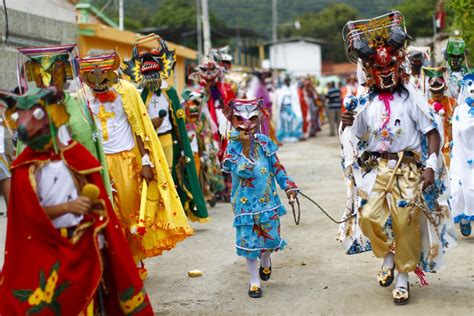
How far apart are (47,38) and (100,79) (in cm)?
1130

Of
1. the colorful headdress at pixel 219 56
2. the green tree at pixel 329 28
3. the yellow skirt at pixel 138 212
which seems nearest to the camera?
the yellow skirt at pixel 138 212

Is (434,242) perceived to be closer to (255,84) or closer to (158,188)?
(158,188)

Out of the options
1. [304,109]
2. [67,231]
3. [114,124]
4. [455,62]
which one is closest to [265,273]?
[114,124]

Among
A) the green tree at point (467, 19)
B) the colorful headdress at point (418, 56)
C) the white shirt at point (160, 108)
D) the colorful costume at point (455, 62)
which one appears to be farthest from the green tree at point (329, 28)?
the white shirt at point (160, 108)

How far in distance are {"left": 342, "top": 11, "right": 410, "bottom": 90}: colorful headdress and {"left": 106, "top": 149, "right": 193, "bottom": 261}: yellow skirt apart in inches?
94.8

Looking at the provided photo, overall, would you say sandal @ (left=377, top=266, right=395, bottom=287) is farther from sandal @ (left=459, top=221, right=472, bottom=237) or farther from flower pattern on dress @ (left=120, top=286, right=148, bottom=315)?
sandal @ (left=459, top=221, right=472, bottom=237)

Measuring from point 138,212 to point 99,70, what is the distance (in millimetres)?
1392

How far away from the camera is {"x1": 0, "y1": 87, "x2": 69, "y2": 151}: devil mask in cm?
517

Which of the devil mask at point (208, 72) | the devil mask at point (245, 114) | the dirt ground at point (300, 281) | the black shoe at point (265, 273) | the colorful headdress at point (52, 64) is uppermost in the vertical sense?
the colorful headdress at point (52, 64)

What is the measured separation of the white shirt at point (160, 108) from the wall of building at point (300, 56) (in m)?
69.0

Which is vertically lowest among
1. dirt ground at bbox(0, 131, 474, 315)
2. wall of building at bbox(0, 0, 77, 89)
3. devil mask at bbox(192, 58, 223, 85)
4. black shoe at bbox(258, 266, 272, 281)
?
dirt ground at bbox(0, 131, 474, 315)

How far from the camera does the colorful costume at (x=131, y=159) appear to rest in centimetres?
821

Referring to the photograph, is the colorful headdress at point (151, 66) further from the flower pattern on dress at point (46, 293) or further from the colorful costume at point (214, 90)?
the flower pattern on dress at point (46, 293)

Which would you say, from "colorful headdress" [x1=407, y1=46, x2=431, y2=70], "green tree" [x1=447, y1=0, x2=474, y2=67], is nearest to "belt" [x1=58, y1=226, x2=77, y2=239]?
"colorful headdress" [x1=407, y1=46, x2=431, y2=70]
